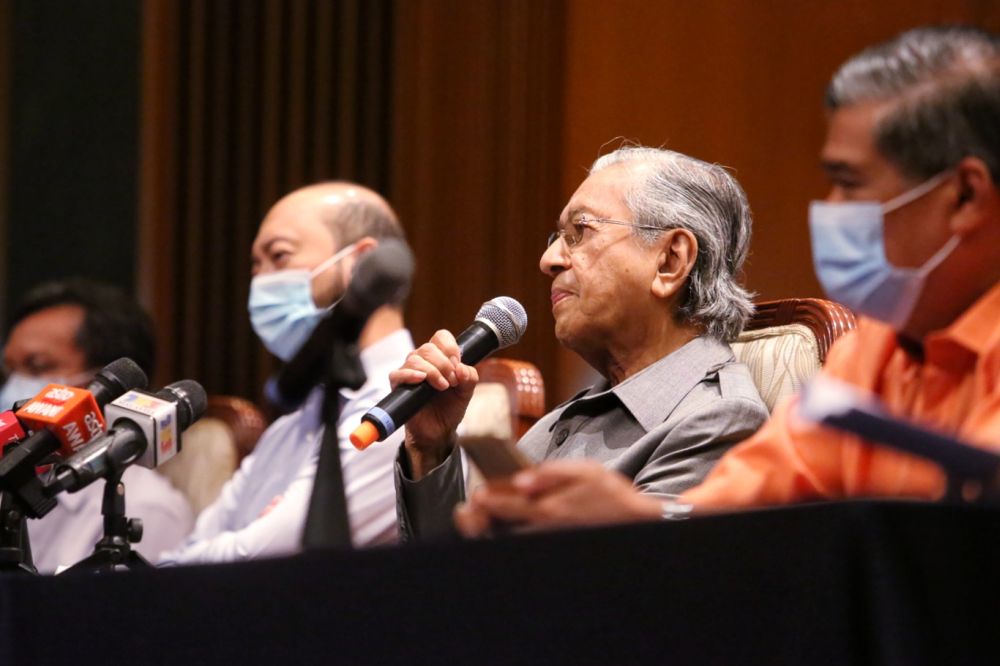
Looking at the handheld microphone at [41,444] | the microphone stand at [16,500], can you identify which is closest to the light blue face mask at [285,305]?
the handheld microphone at [41,444]

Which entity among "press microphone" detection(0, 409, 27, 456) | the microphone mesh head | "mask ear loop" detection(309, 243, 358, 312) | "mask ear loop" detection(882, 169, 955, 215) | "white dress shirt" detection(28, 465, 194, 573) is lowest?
"white dress shirt" detection(28, 465, 194, 573)

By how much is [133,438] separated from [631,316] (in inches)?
32.6

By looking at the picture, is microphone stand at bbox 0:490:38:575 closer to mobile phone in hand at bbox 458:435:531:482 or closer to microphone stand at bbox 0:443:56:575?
microphone stand at bbox 0:443:56:575

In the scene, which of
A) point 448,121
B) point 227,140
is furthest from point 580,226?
point 227,140

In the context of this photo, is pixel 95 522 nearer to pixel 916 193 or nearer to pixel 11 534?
pixel 11 534

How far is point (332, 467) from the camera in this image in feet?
4.00

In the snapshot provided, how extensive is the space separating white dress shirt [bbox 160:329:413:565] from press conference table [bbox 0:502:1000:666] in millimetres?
1301

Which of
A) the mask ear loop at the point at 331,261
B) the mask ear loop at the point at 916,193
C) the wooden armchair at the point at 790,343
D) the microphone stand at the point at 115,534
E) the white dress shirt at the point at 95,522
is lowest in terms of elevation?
the white dress shirt at the point at 95,522

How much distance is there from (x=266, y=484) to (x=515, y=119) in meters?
1.29

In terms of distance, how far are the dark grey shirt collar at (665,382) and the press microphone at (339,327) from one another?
34.8 inches

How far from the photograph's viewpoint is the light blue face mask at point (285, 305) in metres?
3.02

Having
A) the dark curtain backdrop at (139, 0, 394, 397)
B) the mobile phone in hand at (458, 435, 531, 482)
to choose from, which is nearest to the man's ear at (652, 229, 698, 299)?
the mobile phone in hand at (458, 435, 531, 482)

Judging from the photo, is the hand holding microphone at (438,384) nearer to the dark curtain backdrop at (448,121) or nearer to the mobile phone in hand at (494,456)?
the mobile phone in hand at (494,456)

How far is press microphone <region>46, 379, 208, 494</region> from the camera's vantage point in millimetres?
1751
